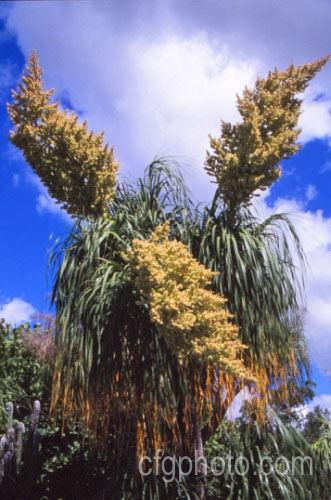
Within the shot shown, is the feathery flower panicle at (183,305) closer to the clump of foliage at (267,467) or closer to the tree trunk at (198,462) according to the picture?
the tree trunk at (198,462)

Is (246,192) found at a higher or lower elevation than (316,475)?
higher

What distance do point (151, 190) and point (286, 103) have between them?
179 centimetres

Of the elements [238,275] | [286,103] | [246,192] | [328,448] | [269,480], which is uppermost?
[286,103]

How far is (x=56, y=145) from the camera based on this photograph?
4531 mm

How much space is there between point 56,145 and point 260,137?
72.6 inches

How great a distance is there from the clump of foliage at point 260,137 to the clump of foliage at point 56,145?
1.05 m

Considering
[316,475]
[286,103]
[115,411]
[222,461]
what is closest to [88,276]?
[115,411]

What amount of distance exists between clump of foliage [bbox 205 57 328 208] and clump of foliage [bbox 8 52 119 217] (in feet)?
3.44

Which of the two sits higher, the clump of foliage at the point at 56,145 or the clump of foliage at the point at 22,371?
the clump of foliage at the point at 56,145

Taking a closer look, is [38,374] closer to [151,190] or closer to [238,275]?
[151,190]

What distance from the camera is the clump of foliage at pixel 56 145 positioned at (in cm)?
452

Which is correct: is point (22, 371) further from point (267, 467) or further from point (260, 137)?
point (260, 137)

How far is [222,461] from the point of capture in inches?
185

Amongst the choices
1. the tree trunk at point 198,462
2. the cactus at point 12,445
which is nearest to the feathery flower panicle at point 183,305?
the tree trunk at point 198,462
